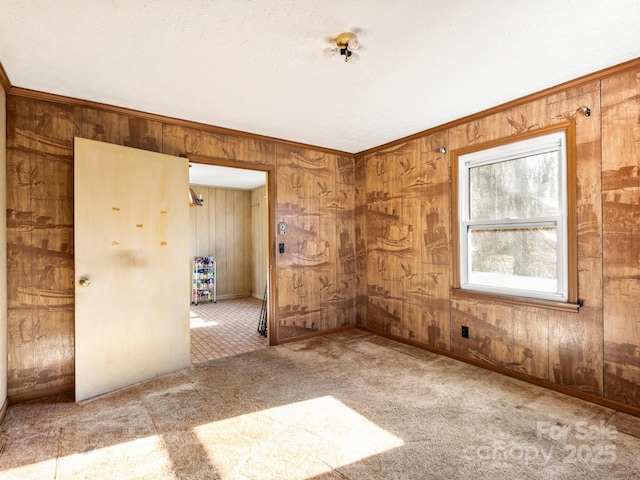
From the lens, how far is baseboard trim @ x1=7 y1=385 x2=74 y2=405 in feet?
8.50

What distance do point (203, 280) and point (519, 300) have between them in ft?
18.7

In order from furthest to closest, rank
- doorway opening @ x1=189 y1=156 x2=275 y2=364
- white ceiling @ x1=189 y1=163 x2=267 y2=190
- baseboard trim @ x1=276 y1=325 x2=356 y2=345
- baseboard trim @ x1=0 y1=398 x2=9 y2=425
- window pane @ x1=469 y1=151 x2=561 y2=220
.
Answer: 1. doorway opening @ x1=189 y1=156 x2=275 y2=364
2. white ceiling @ x1=189 y1=163 x2=267 y2=190
3. baseboard trim @ x1=276 y1=325 x2=356 y2=345
4. window pane @ x1=469 y1=151 x2=561 y2=220
5. baseboard trim @ x1=0 y1=398 x2=9 y2=425

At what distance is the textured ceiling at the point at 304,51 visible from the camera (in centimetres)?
178

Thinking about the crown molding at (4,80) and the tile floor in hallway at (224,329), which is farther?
the tile floor in hallway at (224,329)

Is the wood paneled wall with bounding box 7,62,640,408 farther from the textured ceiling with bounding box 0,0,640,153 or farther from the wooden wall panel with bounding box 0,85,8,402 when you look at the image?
the textured ceiling with bounding box 0,0,640,153

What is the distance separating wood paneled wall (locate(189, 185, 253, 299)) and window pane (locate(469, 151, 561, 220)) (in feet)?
17.4

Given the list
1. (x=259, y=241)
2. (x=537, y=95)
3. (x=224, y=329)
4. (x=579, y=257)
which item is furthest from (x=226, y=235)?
(x=579, y=257)

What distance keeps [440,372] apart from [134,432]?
256cm

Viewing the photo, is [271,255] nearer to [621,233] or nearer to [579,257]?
[579,257]

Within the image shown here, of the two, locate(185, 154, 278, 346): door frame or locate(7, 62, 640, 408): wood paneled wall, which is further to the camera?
locate(185, 154, 278, 346): door frame

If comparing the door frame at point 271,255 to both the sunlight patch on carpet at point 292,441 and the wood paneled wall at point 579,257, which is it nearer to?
the wood paneled wall at point 579,257

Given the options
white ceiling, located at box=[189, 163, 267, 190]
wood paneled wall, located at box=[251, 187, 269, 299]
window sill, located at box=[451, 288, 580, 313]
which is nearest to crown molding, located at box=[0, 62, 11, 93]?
white ceiling, located at box=[189, 163, 267, 190]

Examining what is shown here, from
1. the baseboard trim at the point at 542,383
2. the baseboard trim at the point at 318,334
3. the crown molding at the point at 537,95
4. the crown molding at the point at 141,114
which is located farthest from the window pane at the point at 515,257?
the crown molding at the point at 141,114

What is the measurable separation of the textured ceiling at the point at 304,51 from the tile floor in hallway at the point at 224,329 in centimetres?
262
